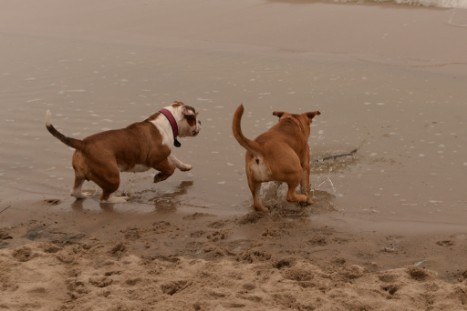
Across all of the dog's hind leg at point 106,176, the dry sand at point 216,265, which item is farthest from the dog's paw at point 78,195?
the dry sand at point 216,265

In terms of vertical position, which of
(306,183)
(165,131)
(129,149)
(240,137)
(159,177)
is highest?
(240,137)

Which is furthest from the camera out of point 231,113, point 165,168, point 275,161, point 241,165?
point 231,113

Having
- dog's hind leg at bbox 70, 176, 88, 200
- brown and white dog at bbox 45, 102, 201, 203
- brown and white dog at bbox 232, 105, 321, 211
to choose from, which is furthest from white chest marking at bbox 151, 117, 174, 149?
brown and white dog at bbox 232, 105, 321, 211

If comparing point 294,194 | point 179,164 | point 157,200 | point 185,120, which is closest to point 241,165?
point 179,164

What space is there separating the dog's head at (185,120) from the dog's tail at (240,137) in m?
1.59

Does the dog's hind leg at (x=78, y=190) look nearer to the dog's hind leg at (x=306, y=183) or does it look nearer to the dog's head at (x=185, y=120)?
the dog's head at (x=185, y=120)

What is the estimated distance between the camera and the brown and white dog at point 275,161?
6.48 meters

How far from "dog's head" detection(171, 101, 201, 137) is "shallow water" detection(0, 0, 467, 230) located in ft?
1.25

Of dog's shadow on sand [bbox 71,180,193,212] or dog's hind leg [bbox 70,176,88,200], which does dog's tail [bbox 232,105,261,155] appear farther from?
dog's hind leg [bbox 70,176,88,200]

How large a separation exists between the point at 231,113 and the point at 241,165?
1578 mm

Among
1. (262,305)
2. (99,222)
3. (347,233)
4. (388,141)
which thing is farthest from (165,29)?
Result: (262,305)

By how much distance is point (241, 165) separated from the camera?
7.93 meters

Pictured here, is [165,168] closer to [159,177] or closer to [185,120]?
[159,177]

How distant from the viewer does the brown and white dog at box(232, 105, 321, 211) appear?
648 cm
